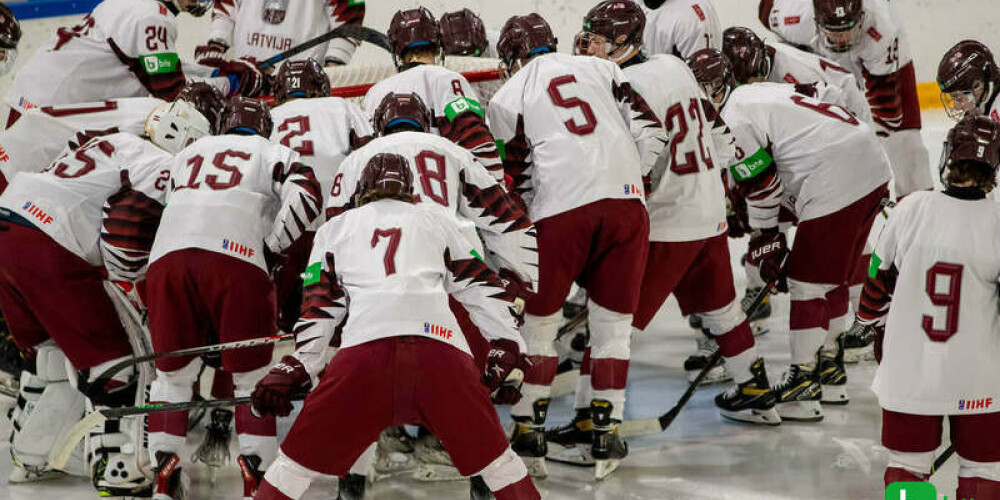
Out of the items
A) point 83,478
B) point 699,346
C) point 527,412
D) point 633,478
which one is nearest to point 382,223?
point 527,412

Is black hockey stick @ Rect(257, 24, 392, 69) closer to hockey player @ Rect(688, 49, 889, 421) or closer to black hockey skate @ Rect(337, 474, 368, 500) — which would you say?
hockey player @ Rect(688, 49, 889, 421)

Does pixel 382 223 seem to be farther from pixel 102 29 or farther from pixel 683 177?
pixel 102 29

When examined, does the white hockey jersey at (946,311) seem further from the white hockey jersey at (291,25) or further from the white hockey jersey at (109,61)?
the white hockey jersey at (291,25)

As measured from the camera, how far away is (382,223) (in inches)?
141

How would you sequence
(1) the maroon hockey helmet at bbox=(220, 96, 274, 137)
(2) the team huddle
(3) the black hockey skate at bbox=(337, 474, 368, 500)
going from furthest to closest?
(1) the maroon hockey helmet at bbox=(220, 96, 274, 137) → (3) the black hockey skate at bbox=(337, 474, 368, 500) → (2) the team huddle

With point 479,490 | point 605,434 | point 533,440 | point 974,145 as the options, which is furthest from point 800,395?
point 974,145

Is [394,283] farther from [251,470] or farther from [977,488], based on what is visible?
[977,488]

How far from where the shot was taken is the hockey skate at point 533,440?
4.64 meters

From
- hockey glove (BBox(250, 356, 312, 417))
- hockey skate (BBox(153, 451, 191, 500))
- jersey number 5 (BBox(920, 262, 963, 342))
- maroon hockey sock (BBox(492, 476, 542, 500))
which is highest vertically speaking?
jersey number 5 (BBox(920, 262, 963, 342))

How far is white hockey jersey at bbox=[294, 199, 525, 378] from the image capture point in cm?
344

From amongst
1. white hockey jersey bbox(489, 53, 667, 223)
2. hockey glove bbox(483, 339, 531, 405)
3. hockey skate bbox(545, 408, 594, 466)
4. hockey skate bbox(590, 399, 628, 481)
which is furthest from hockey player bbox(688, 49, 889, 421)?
hockey glove bbox(483, 339, 531, 405)

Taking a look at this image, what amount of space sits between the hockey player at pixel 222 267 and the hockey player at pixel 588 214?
845 millimetres

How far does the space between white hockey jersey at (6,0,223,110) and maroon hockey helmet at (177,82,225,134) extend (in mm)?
1030

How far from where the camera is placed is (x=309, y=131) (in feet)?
16.2
